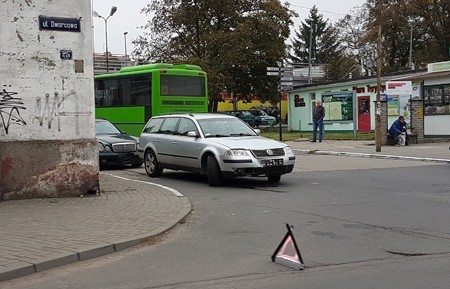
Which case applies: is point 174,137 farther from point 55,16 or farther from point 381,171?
point 381,171

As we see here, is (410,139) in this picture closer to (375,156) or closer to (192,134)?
(375,156)

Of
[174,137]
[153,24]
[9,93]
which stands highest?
[153,24]

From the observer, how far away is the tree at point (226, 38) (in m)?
43.0

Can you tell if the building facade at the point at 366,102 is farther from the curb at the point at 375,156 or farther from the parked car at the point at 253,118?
the parked car at the point at 253,118

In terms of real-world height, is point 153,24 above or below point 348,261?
above

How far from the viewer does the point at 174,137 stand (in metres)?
14.5

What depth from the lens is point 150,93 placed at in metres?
22.8

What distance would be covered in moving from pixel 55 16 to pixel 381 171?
9.67 meters

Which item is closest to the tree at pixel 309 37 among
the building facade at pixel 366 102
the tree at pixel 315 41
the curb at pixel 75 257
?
the tree at pixel 315 41

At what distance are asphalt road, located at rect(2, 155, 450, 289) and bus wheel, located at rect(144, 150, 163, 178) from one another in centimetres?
222

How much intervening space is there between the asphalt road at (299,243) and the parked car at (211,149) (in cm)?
50

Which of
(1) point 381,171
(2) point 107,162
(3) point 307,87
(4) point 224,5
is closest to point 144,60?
(4) point 224,5

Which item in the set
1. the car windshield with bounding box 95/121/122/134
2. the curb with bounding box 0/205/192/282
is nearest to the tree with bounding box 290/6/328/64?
the car windshield with bounding box 95/121/122/134

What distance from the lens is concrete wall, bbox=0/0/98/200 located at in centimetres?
1072
